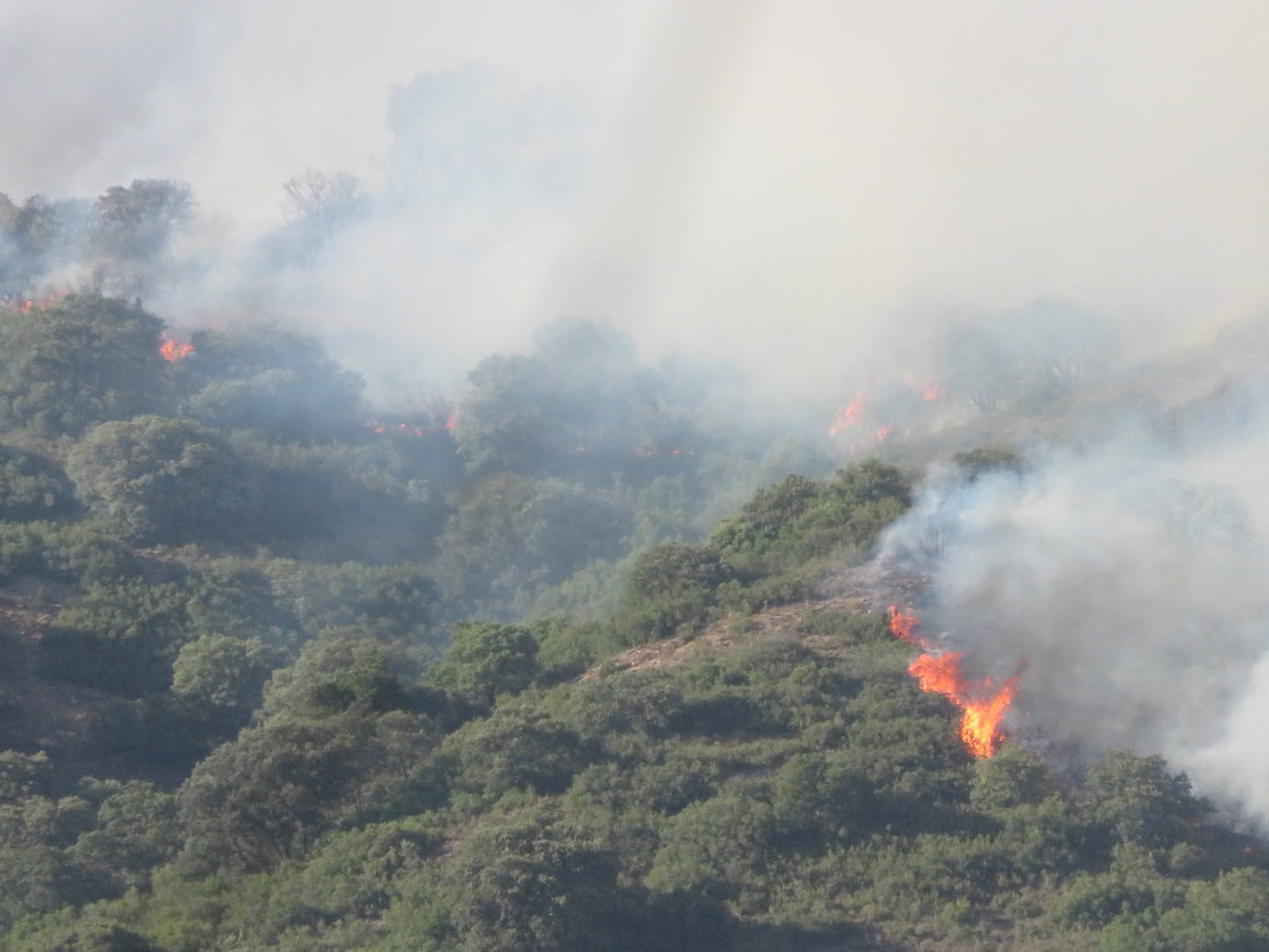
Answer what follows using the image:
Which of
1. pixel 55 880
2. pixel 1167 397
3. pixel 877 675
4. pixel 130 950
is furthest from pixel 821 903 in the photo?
pixel 1167 397

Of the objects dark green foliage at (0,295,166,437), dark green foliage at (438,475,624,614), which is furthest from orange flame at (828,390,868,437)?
dark green foliage at (0,295,166,437)

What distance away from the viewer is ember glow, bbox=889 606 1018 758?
1790 inches

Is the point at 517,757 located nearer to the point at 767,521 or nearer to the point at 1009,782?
the point at 1009,782

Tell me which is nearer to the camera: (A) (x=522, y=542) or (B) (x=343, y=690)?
(B) (x=343, y=690)

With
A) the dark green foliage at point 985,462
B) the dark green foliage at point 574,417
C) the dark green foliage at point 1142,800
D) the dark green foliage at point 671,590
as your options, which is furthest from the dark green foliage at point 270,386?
the dark green foliage at point 1142,800

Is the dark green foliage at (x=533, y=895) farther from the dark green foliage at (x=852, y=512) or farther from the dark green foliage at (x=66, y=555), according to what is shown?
the dark green foliage at (x=66, y=555)

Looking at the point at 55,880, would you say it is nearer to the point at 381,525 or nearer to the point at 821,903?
the point at 821,903

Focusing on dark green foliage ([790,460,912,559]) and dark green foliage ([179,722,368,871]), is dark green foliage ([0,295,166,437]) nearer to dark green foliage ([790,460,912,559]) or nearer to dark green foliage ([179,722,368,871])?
dark green foliage ([790,460,912,559])

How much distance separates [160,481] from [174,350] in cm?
2377

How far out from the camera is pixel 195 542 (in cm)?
7294

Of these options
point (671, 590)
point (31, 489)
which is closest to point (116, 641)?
point (31, 489)

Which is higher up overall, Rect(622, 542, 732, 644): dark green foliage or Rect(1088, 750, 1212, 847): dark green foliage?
Rect(622, 542, 732, 644): dark green foliage

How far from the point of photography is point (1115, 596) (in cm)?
4919

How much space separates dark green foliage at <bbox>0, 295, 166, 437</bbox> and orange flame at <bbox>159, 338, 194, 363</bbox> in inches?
128
